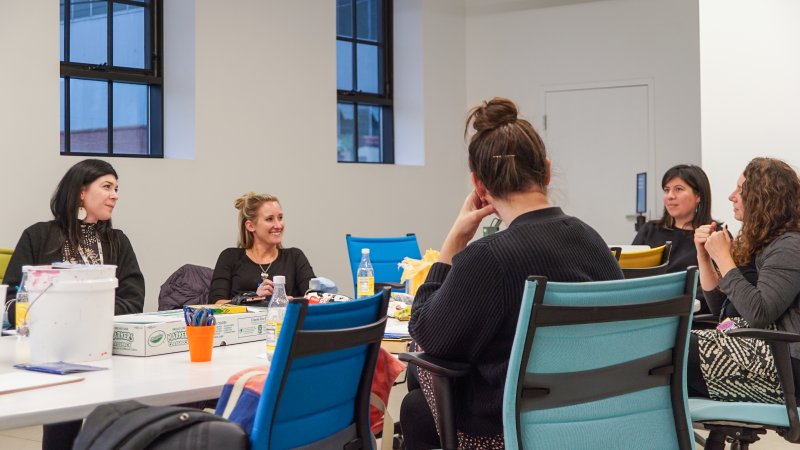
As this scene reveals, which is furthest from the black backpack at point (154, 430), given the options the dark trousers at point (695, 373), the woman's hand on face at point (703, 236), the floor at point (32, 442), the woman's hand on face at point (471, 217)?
the floor at point (32, 442)

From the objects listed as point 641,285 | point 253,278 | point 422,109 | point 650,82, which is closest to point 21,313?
point 641,285

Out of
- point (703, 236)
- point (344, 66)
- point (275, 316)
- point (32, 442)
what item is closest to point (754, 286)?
point (703, 236)

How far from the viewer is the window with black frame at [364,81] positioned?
26.7 ft

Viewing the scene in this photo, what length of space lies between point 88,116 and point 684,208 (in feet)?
13.0

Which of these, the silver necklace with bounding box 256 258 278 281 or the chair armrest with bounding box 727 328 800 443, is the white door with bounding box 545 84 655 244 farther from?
the chair armrest with bounding box 727 328 800 443

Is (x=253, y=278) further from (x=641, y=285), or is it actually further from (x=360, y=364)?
(x=641, y=285)

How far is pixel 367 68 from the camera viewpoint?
8430 mm

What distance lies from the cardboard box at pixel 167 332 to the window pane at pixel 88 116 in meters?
3.85

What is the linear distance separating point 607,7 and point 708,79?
2.84 metres

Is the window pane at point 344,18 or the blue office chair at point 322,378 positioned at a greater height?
the window pane at point 344,18

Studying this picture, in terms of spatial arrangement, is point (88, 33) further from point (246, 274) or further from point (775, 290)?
point (775, 290)

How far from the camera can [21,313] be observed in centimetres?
245

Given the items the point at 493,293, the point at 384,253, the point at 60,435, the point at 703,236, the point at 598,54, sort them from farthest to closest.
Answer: the point at 598,54, the point at 384,253, the point at 703,236, the point at 60,435, the point at 493,293

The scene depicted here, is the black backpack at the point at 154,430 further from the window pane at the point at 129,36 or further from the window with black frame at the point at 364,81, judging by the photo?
the window with black frame at the point at 364,81
